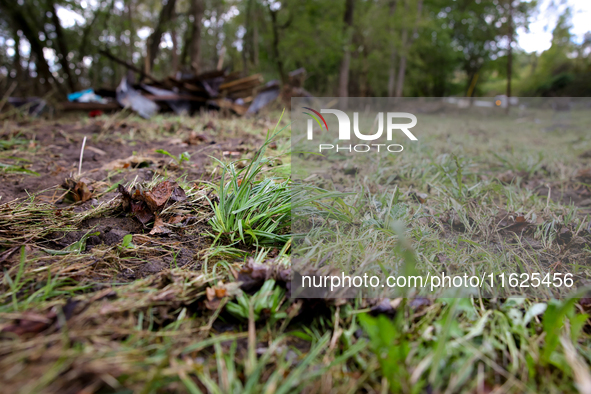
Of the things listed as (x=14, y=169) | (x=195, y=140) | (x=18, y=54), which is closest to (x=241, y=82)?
(x=195, y=140)

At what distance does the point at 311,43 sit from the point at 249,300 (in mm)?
12240

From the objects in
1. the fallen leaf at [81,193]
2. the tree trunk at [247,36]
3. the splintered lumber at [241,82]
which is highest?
the tree trunk at [247,36]

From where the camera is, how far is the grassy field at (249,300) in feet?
2.65

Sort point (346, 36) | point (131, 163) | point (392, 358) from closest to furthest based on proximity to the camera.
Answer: point (392, 358) → point (131, 163) → point (346, 36)

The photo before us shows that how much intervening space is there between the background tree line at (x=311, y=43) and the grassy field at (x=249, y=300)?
6520mm

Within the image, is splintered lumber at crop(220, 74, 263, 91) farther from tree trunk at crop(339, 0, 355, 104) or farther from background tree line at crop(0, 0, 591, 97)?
tree trunk at crop(339, 0, 355, 104)

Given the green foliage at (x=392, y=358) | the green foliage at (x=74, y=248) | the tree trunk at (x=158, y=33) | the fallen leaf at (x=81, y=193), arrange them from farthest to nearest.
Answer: the tree trunk at (x=158, y=33), the fallen leaf at (x=81, y=193), the green foliage at (x=74, y=248), the green foliage at (x=392, y=358)

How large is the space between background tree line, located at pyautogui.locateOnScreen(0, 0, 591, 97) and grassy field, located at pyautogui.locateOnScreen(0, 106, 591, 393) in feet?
21.4

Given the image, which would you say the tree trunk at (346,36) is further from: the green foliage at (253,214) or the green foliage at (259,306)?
the green foliage at (259,306)

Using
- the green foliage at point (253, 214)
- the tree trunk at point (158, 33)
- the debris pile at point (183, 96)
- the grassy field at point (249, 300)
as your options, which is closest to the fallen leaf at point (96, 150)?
the grassy field at point (249, 300)

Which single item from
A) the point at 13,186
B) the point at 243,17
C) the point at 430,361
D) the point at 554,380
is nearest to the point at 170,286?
the point at 430,361

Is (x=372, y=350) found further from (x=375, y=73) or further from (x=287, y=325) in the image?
(x=375, y=73)

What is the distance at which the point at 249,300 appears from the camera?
1.12 m

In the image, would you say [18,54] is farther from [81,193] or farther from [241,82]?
[81,193]
